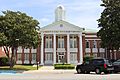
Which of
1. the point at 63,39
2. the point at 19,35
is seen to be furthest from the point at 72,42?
the point at 19,35

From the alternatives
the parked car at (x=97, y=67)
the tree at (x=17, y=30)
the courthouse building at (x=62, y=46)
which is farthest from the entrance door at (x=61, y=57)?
the parked car at (x=97, y=67)

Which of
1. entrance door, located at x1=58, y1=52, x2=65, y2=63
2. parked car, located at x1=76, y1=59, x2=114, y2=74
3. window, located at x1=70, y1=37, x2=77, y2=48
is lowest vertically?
parked car, located at x1=76, y1=59, x2=114, y2=74

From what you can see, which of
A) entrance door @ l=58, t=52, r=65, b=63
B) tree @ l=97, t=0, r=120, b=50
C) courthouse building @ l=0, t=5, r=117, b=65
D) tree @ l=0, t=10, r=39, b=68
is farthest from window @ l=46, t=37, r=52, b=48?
tree @ l=0, t=10, r=39, b=68

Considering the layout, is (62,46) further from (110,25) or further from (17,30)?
(17,30)

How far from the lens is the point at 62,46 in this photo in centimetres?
6538

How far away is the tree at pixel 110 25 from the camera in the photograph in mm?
45469

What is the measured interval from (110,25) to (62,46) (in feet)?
69.8

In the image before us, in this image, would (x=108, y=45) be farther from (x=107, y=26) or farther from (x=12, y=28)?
(x=12, y=28)

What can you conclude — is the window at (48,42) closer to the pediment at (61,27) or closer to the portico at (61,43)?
the portico at (61,43)

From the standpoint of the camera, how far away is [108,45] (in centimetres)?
4609

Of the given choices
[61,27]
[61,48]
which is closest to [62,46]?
[61,48]

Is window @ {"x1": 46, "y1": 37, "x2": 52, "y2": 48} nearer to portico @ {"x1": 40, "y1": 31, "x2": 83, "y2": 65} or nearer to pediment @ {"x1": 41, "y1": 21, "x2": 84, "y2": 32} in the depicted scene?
portico @ {"x1": 40, "y1": 31, "x2": 83, "y2": 65}

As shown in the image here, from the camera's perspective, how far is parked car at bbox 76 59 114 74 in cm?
2930

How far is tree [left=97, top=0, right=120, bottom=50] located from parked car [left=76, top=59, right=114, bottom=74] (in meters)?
15.8
